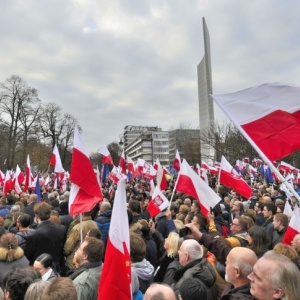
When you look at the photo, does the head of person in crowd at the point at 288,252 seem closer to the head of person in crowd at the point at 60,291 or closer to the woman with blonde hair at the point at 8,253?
the head of person in crowd at the point at 60,291

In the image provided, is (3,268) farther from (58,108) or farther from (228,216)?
(58,108)

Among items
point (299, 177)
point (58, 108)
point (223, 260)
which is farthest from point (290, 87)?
point (58, 108)

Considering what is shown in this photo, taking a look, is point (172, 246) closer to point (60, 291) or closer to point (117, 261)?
point (117, 261)

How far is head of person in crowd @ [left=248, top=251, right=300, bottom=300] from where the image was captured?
2.22 m

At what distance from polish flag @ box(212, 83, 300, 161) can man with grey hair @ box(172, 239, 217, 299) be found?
3.96 ft

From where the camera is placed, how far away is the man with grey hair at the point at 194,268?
10.9 ft

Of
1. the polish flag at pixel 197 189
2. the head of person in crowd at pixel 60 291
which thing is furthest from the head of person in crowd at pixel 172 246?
the polish flag at pixel 197 189

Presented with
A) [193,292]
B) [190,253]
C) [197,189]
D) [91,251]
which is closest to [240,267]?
[193,292]

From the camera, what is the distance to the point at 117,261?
9.09 ft

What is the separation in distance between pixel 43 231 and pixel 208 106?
7051 cm

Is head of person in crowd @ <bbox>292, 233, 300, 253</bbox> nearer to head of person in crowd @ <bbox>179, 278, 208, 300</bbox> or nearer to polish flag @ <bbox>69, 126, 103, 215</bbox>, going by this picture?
head of person in crowd @ <bbox>179, 278, 208, 300</bbox>

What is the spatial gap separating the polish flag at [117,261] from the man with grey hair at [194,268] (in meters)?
0.76

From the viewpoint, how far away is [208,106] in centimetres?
7375

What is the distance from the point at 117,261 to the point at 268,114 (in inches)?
89.0
